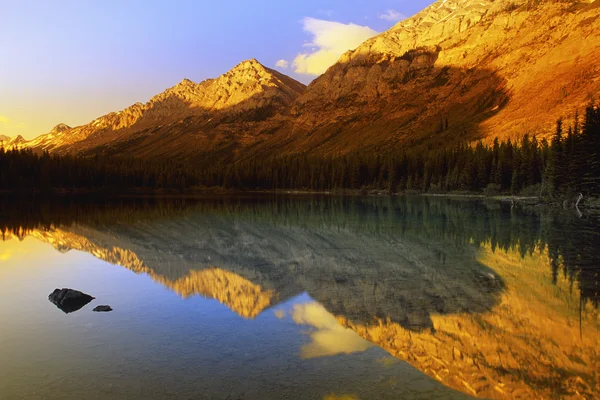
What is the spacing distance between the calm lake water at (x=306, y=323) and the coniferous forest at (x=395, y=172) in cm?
4380

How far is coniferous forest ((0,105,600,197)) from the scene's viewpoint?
62.1 meters

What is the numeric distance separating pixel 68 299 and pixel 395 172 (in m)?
127

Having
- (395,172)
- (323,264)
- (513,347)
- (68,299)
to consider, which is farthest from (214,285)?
(395,172)

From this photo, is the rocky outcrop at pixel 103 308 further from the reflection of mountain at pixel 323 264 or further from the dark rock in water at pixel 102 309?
the reflection of mountain at pixel 323 264

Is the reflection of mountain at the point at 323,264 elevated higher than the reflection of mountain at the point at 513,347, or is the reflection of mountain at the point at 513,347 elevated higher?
the reflection of mountain at the point at 513,347

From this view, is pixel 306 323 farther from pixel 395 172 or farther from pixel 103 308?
pixel 395 172

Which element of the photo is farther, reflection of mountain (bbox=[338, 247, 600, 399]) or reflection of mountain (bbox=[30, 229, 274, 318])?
reflection of mountain (bbox=[30, 229, 274, 318])

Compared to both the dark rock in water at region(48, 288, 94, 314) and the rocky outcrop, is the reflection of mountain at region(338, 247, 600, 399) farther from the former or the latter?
the dark rock in water at region(48, 288, 94, 314)

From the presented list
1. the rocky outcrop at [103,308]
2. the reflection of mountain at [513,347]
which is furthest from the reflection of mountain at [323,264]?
the rocky outcrop at [103,308]

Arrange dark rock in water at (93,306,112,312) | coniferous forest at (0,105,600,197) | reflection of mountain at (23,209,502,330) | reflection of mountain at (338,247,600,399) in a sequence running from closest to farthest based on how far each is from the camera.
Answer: reflection of mountain at (338,247,600,399) < dark rock in water at (93,306,112,312) < reflection of mountain at (23,209,502,330) < coniferous forest at (0,105,600,197)

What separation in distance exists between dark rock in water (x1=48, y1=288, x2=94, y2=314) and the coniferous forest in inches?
2340

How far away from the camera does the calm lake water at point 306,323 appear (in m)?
8.75

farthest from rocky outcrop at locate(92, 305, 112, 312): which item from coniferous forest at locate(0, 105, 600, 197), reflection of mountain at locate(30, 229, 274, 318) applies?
coniferous forest at locate(0, 105, 600, 197)

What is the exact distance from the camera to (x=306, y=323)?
12648mm
